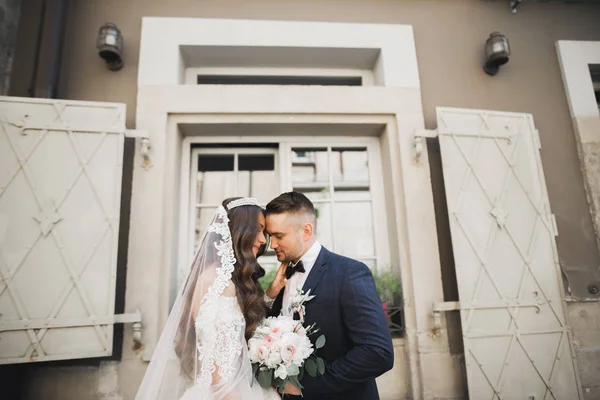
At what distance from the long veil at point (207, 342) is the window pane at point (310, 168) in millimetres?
2072

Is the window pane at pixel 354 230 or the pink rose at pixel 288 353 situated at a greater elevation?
the window pane at pixel 354 230

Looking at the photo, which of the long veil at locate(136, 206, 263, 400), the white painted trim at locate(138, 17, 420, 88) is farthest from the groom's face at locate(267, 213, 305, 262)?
the white painted trim at locate(138, 17, 420, 88)

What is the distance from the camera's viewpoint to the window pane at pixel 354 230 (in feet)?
13.4

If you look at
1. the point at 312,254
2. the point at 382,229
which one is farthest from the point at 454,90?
the point at 312,254

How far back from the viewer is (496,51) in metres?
4.15

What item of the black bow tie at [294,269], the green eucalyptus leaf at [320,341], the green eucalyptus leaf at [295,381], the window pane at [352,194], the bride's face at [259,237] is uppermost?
the window pane at [352,194]

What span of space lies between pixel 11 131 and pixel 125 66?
4.25 ft

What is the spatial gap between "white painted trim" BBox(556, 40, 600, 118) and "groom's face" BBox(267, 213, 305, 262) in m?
4.02

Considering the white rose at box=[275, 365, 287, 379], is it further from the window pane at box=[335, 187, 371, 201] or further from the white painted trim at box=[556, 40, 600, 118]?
the white painted trim at box=[556, 40, 600, 118]

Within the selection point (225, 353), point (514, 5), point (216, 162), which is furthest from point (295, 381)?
point (514, 5)

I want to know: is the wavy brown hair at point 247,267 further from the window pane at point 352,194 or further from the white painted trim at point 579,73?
the white painted trim at point 579,73

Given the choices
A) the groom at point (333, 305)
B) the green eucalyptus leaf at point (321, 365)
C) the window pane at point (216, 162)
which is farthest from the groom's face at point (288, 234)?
the window pane at point (216, 162)

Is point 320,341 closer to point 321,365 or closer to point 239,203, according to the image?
point 321,365

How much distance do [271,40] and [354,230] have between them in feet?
7.85
